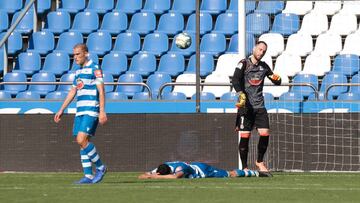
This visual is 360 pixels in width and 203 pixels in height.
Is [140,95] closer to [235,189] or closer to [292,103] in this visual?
[292,103]

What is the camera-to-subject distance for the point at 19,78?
21.5 m

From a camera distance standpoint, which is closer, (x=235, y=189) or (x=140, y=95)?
(x=235, y=189)

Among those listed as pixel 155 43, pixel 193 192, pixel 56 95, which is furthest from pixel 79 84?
pixel 155 43

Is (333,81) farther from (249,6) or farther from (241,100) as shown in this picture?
(241,100)

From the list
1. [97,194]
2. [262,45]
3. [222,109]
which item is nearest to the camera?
[97,194]

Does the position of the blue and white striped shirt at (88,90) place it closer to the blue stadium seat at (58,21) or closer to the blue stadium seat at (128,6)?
the blue stadium seat at (58,21)

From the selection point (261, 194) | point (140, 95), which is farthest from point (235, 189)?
point (140, 95)

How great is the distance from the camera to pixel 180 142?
16.7 m

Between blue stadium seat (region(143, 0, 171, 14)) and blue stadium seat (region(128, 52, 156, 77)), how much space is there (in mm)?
1562

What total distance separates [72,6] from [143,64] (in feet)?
9.05

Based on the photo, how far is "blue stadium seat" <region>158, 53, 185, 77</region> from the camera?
70.9 ft

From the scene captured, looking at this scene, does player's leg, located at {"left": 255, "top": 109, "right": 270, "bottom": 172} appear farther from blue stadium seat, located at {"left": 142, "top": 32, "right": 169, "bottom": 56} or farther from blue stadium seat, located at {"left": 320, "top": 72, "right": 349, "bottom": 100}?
blue stadium seat, located at {"left": 142, "top": 32, "right": 169, "bottom": 56}

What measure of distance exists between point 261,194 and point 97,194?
1606mm

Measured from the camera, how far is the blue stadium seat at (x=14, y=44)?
884 inches
